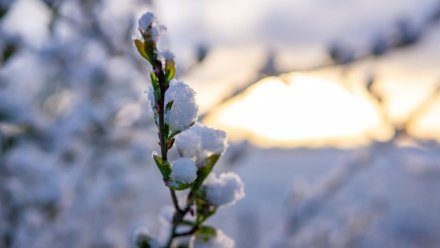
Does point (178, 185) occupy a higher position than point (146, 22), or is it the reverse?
A: point (146, 22)

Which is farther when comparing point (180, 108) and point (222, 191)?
point (222, 191)

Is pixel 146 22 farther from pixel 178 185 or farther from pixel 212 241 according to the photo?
pixel 212 241

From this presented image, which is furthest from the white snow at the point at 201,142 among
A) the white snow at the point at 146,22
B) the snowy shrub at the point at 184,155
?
the white snow at the point at 146,22

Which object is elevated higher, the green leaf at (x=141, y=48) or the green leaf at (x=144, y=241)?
the green leaf at (x=141, y=48)

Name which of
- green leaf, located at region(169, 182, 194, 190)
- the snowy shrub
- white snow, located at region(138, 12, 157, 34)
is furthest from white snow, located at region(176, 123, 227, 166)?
white snow, located at region(138, 12, 157, 34)

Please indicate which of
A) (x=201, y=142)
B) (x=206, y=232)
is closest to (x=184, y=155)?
(x=201, y=142)

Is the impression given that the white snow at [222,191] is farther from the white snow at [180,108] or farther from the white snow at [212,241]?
the white snow at [180,108]

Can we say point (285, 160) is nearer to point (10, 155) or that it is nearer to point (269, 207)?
point (269, 207)

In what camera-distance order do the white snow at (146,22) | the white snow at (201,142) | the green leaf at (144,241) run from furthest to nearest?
the green leaf at (144,241) → the white snow at (201,142) → the white snow at (146,22)
